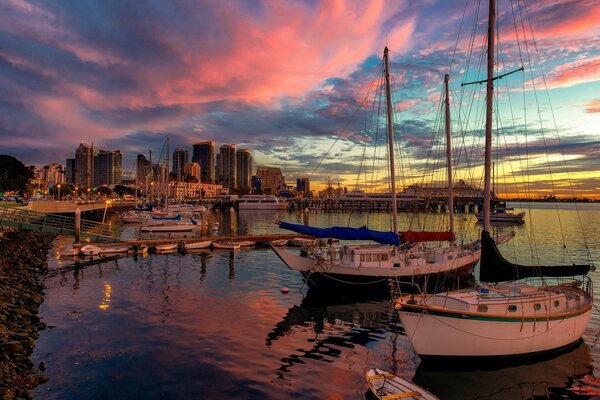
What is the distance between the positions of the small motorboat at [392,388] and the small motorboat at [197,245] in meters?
35.0

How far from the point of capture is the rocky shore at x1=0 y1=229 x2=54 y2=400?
1264 centimetres

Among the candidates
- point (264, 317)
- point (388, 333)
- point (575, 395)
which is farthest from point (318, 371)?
point (575, 395)

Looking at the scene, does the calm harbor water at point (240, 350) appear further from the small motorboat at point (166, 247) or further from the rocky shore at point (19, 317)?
the small motorboat at point (166, 247)

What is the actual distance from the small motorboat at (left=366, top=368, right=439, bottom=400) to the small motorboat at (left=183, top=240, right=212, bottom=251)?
34981 millimetres

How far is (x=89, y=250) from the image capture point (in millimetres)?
38594

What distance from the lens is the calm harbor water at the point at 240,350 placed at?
13336 millimetres

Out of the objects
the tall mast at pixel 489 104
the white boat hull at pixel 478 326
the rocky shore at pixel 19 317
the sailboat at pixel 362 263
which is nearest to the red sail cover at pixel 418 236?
the sailboat at pixel 362 263

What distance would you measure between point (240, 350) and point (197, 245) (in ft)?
101

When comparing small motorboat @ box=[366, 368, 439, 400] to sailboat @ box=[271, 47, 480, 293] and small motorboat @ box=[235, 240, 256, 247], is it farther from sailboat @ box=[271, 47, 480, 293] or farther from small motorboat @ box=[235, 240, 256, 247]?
small motorboat @ box=[235, 240, 256, 247]

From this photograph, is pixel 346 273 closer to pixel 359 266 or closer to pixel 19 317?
pixel 359 266

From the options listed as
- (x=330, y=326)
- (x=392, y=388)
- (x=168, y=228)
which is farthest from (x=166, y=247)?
(x=392, y=388)

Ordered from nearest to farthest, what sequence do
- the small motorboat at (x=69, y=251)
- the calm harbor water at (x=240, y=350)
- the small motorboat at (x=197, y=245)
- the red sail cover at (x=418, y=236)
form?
the calm harbor water at (x=240, y=350) → the red sail cover at (x=418, y=236) → the small motorboat at (x=69, y=251) → the small motorboat at (x=197, y=245)

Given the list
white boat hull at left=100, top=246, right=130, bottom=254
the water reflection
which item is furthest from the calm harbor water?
white boat hull at left=100, top=246, right=130, bottom=254

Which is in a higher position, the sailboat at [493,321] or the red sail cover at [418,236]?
the red sail cover at [418,236]
